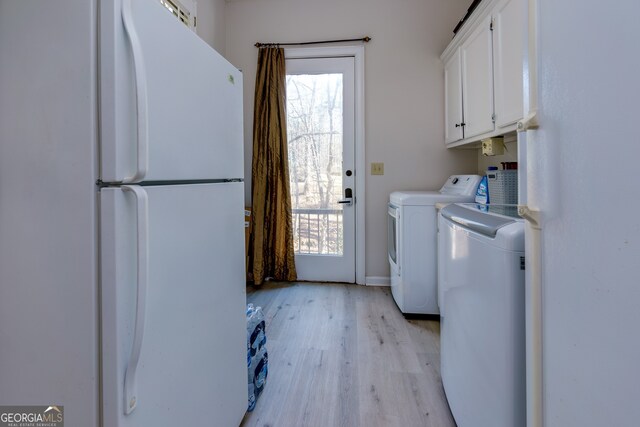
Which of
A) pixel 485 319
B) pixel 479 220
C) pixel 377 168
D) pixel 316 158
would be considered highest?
pixel 316 158

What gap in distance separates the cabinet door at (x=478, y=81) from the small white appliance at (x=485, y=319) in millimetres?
1084

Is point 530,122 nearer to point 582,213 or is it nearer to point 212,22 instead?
point 582,213

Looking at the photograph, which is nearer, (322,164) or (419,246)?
(419,246)

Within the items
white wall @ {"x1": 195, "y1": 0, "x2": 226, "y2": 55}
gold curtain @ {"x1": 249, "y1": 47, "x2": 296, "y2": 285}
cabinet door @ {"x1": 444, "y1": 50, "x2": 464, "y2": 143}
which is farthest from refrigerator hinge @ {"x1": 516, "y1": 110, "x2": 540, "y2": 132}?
white wall @ {"x1": 195, "y1": 0, "x2": 226, "y2": 55}

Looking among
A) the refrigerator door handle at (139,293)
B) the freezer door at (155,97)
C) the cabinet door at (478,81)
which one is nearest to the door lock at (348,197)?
the cabinet door at (478,81)

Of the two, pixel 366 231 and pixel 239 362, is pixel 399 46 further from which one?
pixel 239 362

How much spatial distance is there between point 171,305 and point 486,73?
222cm

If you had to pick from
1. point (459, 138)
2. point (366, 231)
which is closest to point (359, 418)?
point (366, 231)

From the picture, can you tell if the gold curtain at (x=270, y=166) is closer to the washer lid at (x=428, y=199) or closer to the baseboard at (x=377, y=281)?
the baseboard at (x=377, y=281)

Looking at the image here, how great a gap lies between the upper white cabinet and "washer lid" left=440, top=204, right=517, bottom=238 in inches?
28.8

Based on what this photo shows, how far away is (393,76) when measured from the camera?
3055mm

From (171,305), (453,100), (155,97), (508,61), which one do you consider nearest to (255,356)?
(171,305)

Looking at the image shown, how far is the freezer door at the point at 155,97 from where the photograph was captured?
0.70 metres

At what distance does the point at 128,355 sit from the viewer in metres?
0.73
